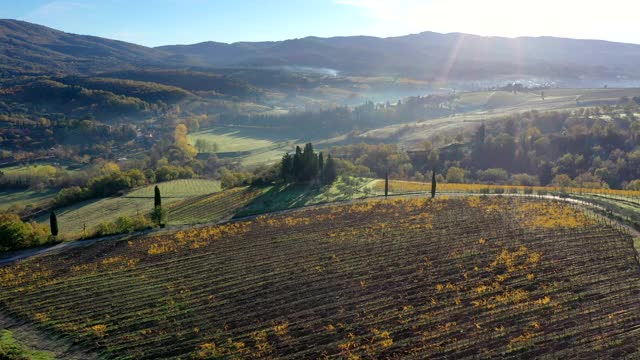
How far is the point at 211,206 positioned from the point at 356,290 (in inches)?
1626

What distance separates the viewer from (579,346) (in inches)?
1229

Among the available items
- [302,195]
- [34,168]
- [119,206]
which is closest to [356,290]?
[302,195]

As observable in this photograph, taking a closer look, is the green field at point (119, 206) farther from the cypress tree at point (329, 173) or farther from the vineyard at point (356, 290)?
the vineyard at point (356, 290)

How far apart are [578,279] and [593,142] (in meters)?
95.0

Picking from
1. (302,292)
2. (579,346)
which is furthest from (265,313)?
(579,346)

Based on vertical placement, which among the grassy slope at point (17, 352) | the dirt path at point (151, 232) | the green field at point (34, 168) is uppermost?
the dirt path at point (151, 232)

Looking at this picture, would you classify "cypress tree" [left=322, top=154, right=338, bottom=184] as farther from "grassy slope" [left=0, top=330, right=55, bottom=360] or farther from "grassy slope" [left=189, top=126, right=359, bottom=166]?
"grassy slope" [left=189, top=126, right=359, bottom=166]

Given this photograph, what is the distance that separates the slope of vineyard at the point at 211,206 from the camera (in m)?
71.8

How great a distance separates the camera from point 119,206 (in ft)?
299

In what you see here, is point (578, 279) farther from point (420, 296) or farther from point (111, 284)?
point (111, 284)

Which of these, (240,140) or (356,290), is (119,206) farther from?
(240,140)

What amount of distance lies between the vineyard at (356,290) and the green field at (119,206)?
25602mm

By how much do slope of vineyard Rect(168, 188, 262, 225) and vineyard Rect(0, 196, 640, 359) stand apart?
844 cm

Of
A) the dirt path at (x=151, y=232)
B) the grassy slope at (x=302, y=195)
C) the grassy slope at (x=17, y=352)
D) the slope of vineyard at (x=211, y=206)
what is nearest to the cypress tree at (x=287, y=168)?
the grassy slope at (x=302, y=195)
